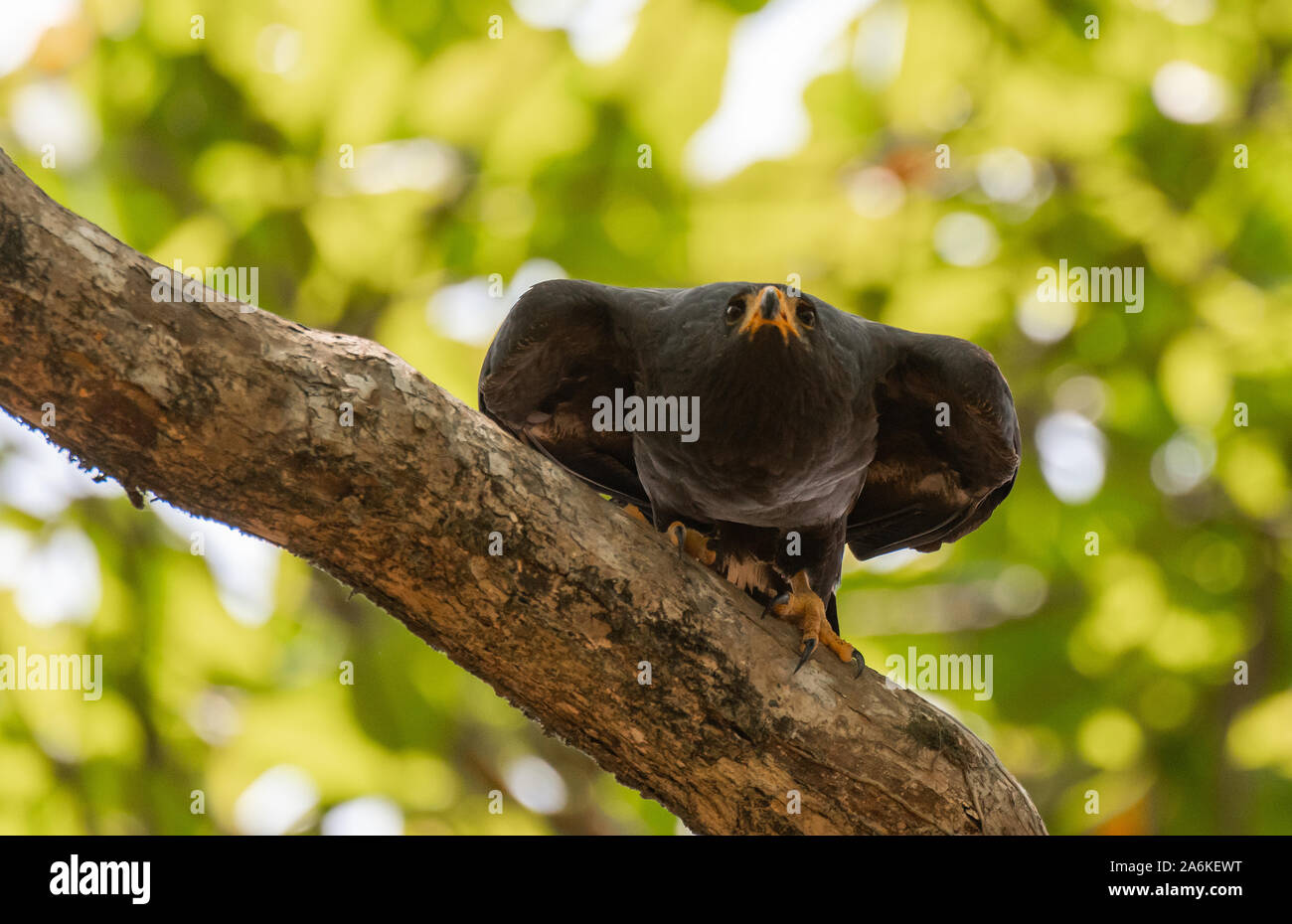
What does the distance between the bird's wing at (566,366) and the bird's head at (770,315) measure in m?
0.43

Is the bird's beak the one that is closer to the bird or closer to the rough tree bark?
the bird

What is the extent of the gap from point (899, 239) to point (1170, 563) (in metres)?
3.40

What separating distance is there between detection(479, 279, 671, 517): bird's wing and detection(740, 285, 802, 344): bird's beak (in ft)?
1.80

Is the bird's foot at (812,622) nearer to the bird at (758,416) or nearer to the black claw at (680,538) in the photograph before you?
the bird at (758,416)

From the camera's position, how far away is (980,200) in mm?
8250

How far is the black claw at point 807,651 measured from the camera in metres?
4.00

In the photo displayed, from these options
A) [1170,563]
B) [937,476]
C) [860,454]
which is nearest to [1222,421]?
[1170,563]

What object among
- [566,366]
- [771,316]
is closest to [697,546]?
[566,366]

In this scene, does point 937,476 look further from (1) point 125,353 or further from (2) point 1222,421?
(2) point 1222,421

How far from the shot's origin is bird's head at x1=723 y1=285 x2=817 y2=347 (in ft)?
13.2

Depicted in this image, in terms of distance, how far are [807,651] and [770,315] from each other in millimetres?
1335

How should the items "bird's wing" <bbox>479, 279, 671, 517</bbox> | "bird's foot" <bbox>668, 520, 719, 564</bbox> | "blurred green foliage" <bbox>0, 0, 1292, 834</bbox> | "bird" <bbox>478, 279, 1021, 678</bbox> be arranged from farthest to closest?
"blurred green foliage" <bbox>0, 0, 1292, 834</bbox> → "bird's foot" <bbox>668, 520, 719, 564</bbox> → "bird's wing" <bbox>479, 279, 671, 517</bbox> → "bird" <bbox>478, 279, 1021, 678</bbox>
